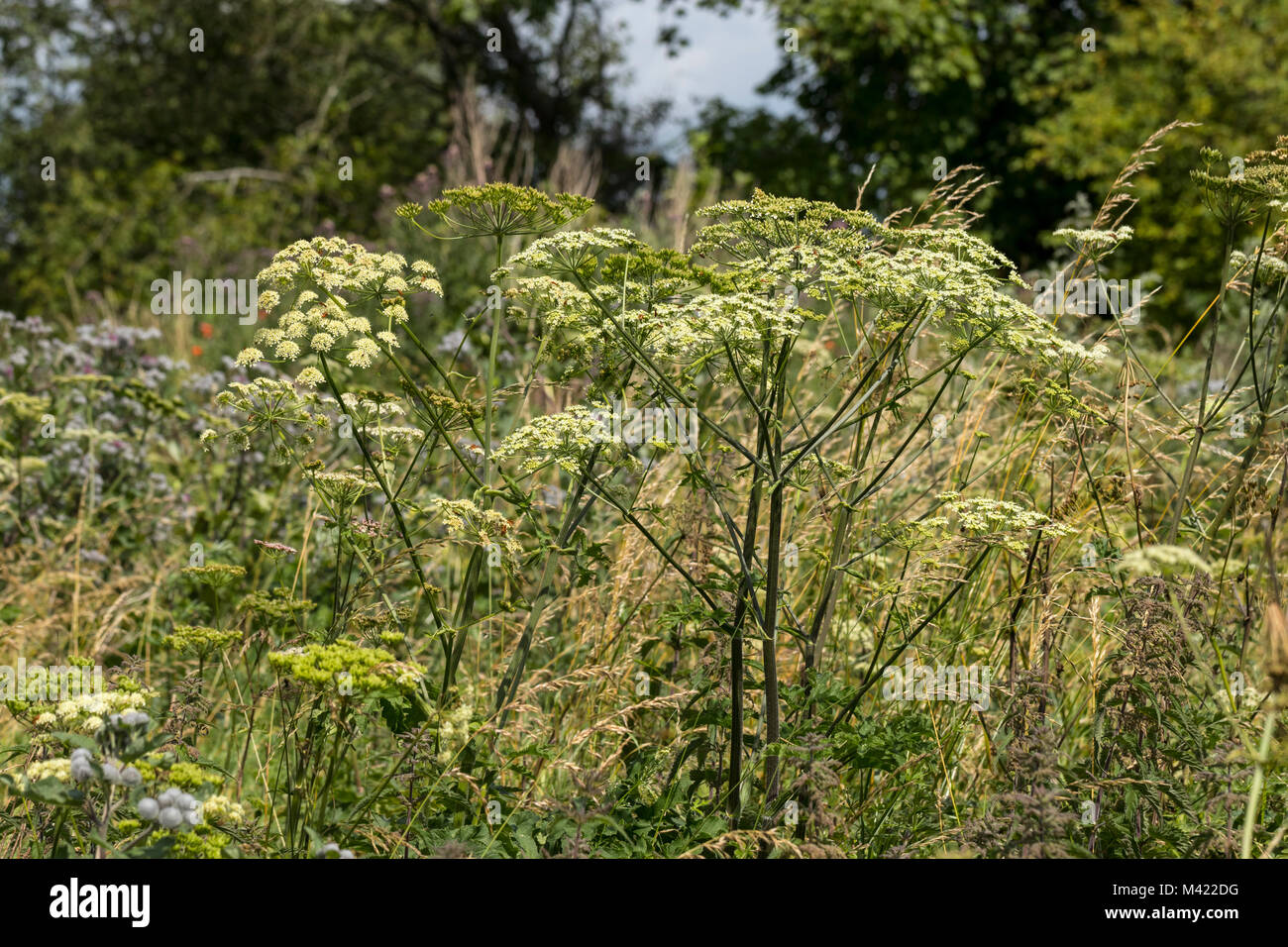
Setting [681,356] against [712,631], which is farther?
[712,631]

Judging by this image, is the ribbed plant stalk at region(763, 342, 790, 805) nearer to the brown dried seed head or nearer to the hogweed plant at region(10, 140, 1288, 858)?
the hogweed plant at region(10, 140, 1288, 858)

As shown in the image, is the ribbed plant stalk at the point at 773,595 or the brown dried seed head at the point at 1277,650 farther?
the ribbed plant stalk at the point at 773,595

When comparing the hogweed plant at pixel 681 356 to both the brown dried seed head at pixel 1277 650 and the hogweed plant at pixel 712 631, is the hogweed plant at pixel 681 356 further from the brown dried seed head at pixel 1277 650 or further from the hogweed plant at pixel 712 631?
the brown dried seed head at pixel 1277 650

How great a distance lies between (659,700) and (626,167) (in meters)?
17.0

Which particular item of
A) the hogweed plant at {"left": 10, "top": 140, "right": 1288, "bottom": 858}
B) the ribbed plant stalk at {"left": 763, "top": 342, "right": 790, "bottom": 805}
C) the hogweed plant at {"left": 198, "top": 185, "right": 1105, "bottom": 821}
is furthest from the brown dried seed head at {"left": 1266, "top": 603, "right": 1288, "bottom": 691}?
the ribbed plant stalk at {"left": 763, "top": 342, "right": 790, "bottom": 805}

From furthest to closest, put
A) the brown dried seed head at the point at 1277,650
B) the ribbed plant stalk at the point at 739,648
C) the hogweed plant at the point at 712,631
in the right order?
the ribbed plant stalk at the point at 739,648, the hogweed plant at the point at 712,631, the brown dried seed head at the point at 1277,650

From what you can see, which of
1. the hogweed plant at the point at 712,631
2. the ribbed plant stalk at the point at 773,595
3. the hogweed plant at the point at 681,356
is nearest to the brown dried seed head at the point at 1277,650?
the hogweed plant at the point at 712,631

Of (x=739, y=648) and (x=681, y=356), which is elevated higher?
(x=681, y=356)

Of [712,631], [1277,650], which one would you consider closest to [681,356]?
[712,631]

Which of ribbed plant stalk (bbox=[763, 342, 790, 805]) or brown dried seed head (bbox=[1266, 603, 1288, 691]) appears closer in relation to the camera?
brown dried seed head (bbox=[1266, 603, 1288, 691])

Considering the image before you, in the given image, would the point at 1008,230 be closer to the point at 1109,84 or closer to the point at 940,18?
the point at 1109,84

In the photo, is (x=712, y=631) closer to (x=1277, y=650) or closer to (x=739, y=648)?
(x=739, y=648)

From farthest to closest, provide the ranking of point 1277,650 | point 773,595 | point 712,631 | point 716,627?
1. point 712,631
2. point 716,627
3. point 773,595
4. point 1277,650
